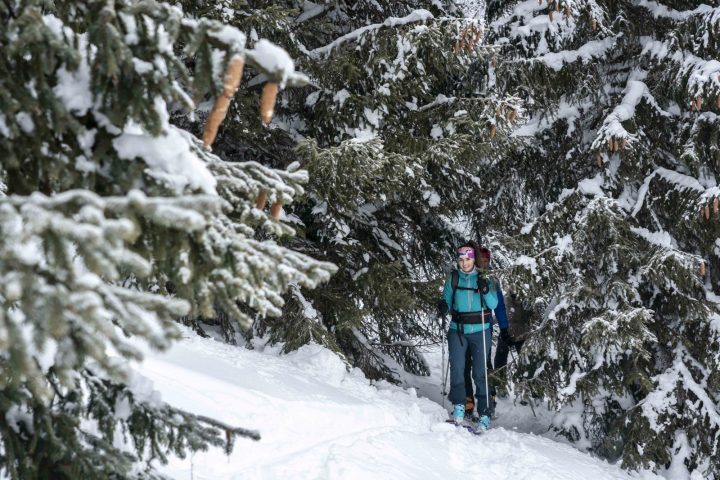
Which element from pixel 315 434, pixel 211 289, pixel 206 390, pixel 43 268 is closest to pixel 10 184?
pixel 43 268

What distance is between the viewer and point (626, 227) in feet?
25.2

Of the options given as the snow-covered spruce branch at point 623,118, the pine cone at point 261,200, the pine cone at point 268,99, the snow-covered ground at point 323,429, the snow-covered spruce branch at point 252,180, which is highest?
the snow-covered spruce branch at point 623,118

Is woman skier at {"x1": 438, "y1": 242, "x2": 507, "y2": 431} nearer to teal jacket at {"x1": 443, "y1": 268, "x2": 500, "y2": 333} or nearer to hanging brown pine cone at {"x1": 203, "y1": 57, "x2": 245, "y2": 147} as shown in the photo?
teal jacket at {"x1": 443, "y1": 268, "x2": 500, "y2": 333}

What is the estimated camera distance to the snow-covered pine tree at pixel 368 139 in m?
7.53

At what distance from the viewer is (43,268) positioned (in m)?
1.83

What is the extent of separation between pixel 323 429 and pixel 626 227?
4.37 m

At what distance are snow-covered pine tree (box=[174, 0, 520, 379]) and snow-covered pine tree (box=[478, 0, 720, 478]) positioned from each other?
36.5 inches

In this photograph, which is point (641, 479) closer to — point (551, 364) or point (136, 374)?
point (551, 364)

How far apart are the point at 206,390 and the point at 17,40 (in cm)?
391

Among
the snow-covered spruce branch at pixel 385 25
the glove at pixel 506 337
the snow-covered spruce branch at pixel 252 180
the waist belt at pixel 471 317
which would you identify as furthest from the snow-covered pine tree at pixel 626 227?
the snow-covered spruce branch at pixel 252 180

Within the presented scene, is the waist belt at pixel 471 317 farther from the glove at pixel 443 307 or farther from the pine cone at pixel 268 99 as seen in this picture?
the pine cone at pixel 268 99

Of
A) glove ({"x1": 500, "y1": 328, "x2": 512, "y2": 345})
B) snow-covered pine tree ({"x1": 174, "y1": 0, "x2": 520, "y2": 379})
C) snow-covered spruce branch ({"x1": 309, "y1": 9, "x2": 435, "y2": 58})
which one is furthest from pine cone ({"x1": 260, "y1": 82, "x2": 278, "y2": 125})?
glove ({"x1": 500, "y1": 328, "x2": 512, "y2": 345})

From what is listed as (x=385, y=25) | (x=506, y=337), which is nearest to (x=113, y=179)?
(x=385, y=25)

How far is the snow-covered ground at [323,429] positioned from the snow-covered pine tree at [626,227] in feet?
3.02
